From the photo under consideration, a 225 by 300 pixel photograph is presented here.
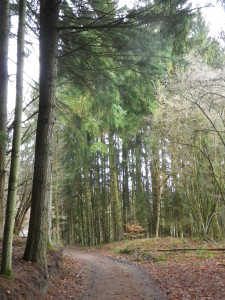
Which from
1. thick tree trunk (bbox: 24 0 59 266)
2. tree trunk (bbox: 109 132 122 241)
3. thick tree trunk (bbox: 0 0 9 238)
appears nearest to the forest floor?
thick tree trunk (bbox: 24 0 59 266)

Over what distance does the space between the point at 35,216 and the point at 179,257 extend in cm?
764

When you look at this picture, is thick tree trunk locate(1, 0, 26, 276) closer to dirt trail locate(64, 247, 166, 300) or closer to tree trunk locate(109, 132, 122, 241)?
dirt trail locate(64, 247, 166, 300)

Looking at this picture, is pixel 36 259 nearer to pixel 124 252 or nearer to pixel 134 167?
pixel 124 252

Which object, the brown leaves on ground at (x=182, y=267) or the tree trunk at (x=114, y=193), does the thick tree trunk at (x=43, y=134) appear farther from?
the tree trunk at (x=114, y=193)

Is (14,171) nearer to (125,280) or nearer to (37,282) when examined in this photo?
(37,282)

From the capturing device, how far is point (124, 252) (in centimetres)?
1508

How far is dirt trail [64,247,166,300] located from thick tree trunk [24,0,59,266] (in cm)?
164

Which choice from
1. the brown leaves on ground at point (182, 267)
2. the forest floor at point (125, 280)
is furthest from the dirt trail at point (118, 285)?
the brown leaves on ground at point (182, 267)

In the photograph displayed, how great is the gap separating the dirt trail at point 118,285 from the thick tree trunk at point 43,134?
1.64m

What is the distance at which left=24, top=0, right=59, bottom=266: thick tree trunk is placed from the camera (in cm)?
628

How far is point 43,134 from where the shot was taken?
652 cm

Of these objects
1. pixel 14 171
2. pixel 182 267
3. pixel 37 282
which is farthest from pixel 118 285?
pixel 14 171

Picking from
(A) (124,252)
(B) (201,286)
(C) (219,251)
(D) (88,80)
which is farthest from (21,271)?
(A) (124,252)

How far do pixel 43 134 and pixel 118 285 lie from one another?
14.6ft
